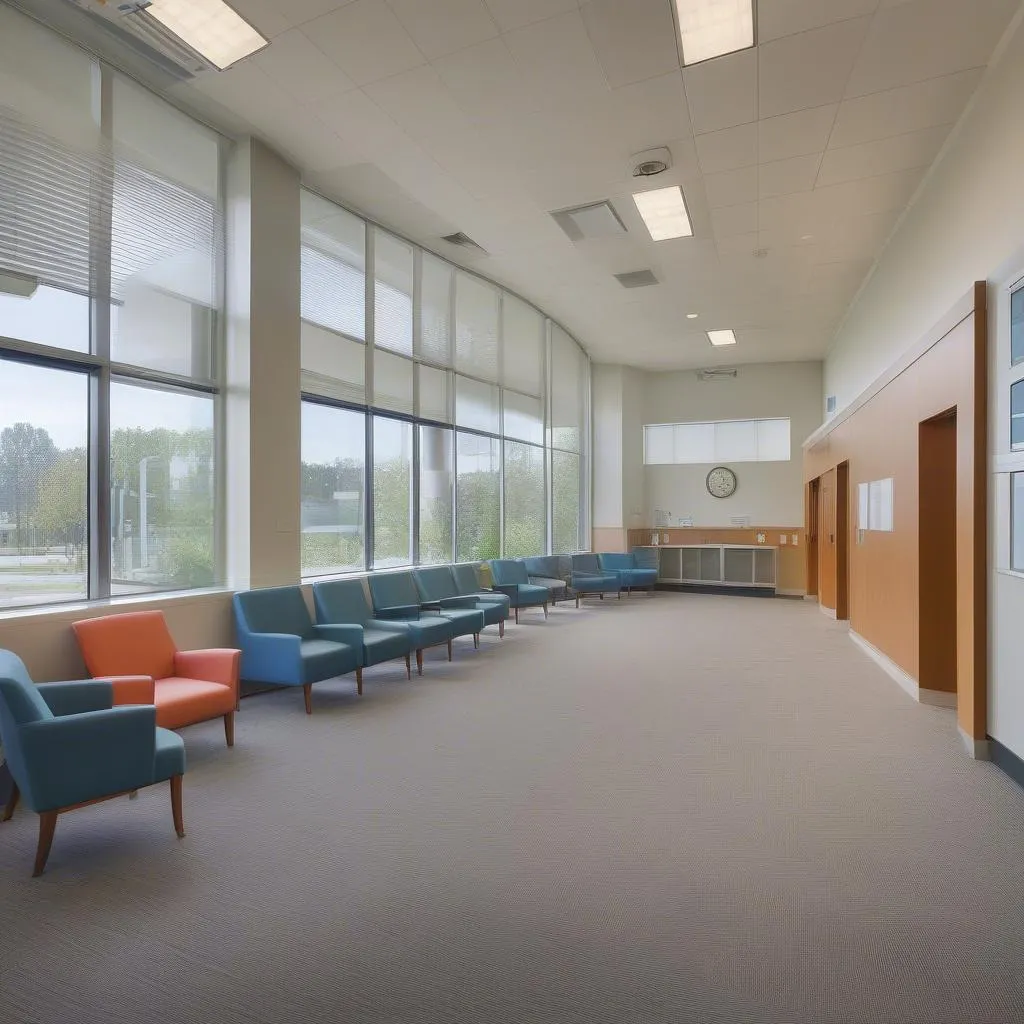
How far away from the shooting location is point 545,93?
4.96 m

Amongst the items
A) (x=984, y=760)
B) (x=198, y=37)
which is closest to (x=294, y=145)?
(x=198, y=37)

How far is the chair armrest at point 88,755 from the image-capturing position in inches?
106

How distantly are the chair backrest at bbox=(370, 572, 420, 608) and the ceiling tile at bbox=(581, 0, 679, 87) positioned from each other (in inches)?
179

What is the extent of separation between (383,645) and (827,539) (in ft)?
25.7

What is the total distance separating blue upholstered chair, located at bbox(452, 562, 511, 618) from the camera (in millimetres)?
7965

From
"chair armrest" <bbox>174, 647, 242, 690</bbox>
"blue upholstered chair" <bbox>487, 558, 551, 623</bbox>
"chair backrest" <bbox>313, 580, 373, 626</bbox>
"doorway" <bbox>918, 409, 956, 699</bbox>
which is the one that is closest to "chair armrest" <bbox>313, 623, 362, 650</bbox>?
"chair backrest" <bbox>313, 580, 373, 626</bbox>

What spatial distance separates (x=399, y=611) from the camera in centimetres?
667

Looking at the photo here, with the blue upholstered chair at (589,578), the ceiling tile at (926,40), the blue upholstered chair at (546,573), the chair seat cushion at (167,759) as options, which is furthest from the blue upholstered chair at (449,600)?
the ceiling tile at (926,40)

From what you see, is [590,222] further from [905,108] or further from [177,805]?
[177,805]

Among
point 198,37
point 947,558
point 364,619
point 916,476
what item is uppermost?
point 198,37

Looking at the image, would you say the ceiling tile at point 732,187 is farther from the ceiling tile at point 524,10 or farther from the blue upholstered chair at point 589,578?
the blue upholstered chair at point 589,578

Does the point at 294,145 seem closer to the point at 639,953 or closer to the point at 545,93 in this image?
the point at 545,93

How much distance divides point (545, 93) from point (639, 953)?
17.0 ft

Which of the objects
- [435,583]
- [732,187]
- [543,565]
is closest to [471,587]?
[435,583]
